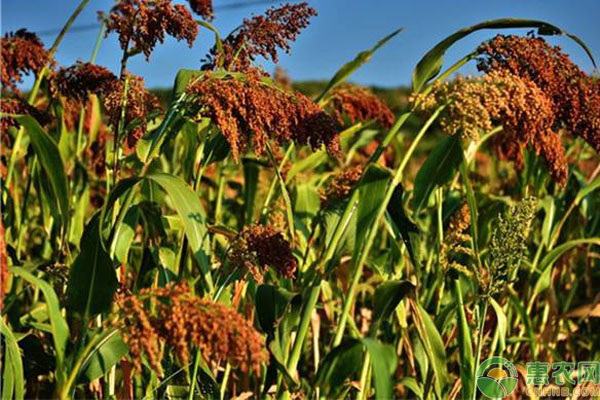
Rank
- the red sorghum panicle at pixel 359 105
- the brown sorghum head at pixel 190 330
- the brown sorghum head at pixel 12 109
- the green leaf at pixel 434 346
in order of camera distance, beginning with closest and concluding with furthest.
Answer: the brown sorghum head at pixel 190 330
the green leaf at pixel 434 346
the brown sorghum head at pixel 12 109
the red sorghum panicle at pixel 359 105

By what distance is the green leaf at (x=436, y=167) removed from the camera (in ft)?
5.78

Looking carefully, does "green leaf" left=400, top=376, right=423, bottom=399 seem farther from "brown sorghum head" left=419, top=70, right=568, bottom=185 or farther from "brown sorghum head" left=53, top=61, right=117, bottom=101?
"brown sorghum head" left=53, top=61, right=117, bottom=101

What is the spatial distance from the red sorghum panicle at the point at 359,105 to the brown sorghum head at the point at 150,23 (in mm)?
918

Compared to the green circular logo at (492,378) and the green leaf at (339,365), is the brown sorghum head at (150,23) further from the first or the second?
the green circular logo at (492,378)

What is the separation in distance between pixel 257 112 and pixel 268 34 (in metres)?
0.39

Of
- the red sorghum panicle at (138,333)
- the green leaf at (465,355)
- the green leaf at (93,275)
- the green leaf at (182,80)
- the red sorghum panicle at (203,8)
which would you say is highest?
the red sorghum panicle at (203,8)

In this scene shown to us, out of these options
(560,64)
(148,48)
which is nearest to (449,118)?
(560,64)

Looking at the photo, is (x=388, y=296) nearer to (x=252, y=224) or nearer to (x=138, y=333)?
(x=252, y=224)

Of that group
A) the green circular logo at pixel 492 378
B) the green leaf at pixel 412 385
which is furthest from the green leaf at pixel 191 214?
the green circular logo at pixel 492 378

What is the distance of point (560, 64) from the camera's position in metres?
1.68

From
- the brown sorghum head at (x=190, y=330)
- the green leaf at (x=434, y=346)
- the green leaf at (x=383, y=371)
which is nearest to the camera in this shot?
the brown sorghum head at (x=190, y=330)

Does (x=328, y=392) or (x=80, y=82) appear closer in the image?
(x=328, y=392)

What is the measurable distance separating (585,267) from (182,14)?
6.48ft

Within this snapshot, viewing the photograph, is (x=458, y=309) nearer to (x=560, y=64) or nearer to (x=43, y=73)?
(x=560, y=64)
